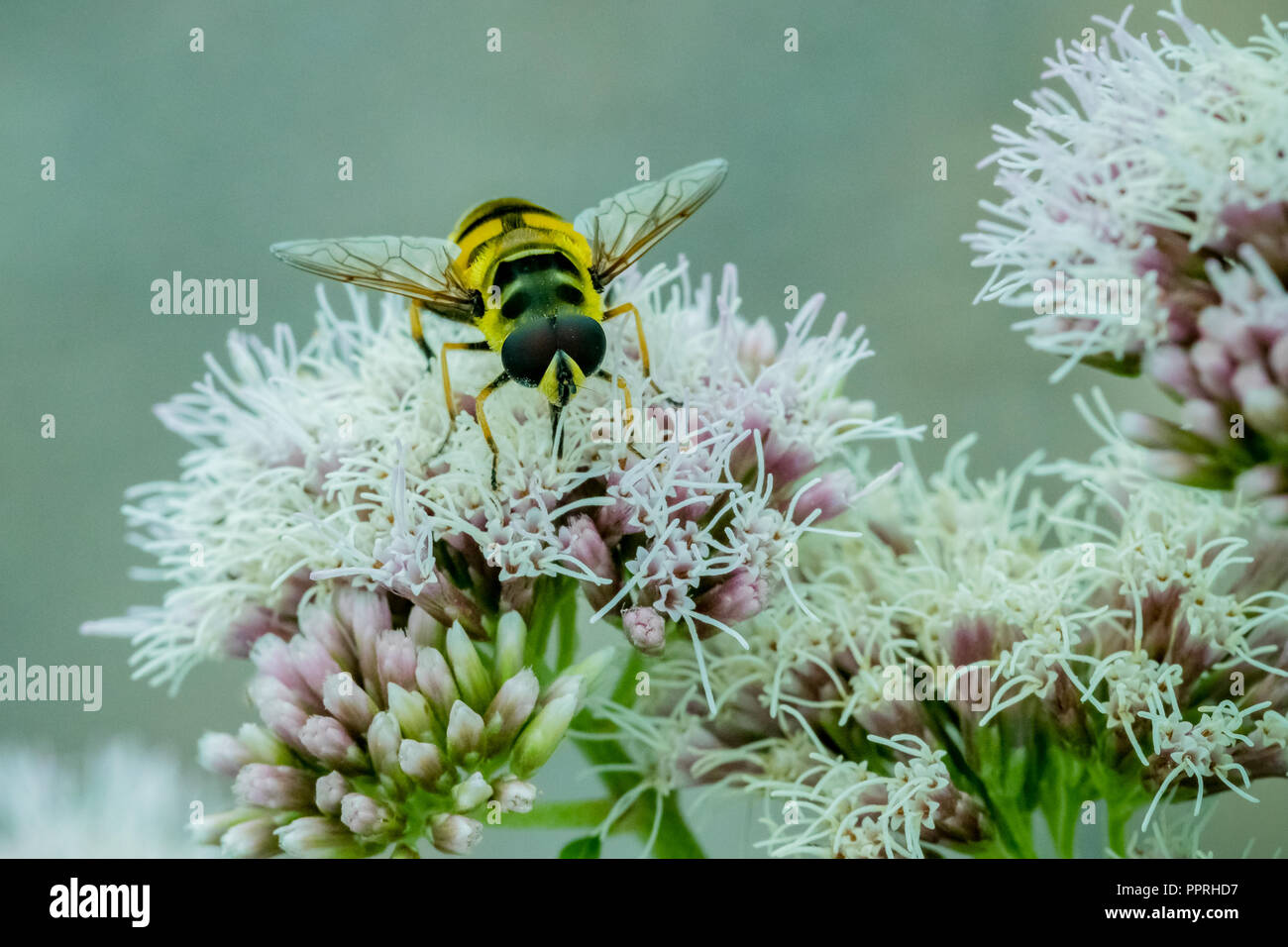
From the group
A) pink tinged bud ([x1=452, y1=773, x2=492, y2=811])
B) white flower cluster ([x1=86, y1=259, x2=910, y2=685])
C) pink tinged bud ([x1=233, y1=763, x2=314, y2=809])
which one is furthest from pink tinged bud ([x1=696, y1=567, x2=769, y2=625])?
pink tinged bud ([x1=233, y1=763, x2=314, y2=809])

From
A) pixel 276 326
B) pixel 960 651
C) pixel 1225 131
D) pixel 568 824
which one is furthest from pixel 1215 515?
pixel 276 326

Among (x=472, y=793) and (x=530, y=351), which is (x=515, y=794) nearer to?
(x=472, y=793)

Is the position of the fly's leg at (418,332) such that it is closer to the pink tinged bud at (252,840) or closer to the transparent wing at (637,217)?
the transparent wing at (637,217)

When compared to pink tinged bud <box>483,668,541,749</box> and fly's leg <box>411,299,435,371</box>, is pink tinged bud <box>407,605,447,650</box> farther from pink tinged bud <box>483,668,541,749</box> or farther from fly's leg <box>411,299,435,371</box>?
fly's leg <box>411,299,435,371</box>

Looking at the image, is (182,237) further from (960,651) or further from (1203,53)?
(1203,53)

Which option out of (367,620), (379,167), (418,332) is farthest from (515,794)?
(379,167)
